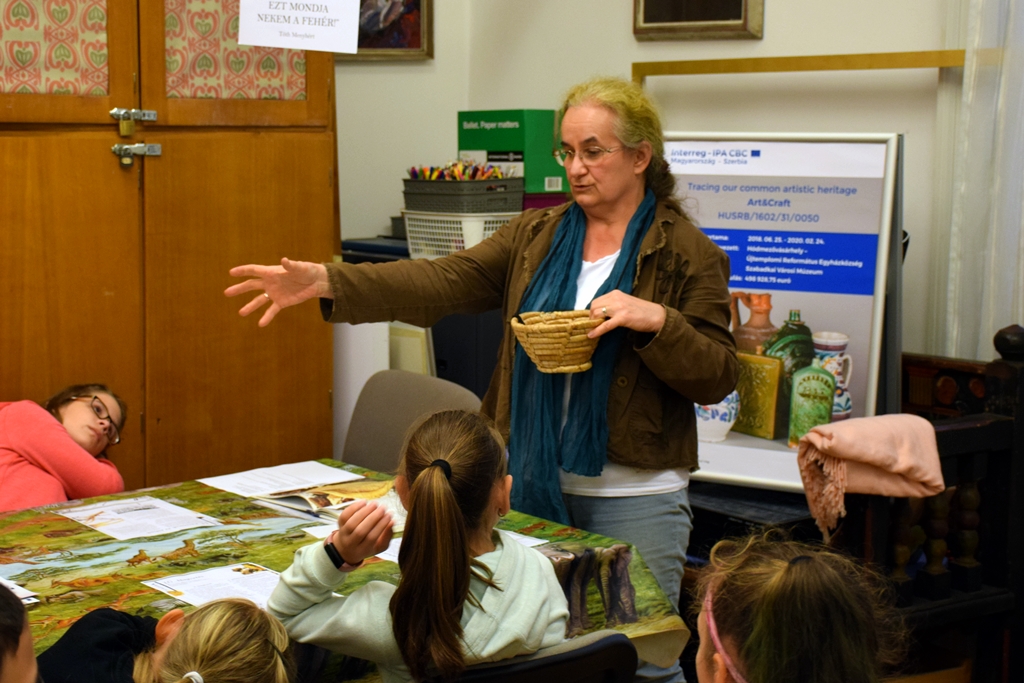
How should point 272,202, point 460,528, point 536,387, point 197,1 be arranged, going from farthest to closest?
point 272,202 → point 197,1 → point 536,387 → point 460,528

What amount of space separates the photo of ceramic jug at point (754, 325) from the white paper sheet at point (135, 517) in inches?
70.8

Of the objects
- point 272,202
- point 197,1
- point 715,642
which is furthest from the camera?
point 272,202

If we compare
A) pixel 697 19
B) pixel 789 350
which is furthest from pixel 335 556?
pixel 697 19

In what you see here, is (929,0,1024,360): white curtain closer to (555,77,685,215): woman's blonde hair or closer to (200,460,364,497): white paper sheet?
(555,77,685,215): woman's blonde hair

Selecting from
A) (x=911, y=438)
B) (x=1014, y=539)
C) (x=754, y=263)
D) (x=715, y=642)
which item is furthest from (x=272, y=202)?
(x=715, y=642)

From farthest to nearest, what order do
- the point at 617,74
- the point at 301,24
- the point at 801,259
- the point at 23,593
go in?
1. the point at 617,74
2. the point at 801,259
3. the point at 301,24
4. the point at 23,593

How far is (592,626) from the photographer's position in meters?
1.85

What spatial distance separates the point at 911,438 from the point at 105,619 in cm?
179

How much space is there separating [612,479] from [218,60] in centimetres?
186

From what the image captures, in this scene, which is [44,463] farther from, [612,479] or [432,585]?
[432,585]

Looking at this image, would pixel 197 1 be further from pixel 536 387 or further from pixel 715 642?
pixel 715 642

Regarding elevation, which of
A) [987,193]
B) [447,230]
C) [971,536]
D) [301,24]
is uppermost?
[301,24]

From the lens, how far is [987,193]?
10.2 feet

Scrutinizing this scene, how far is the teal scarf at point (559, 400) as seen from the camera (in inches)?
84.9
